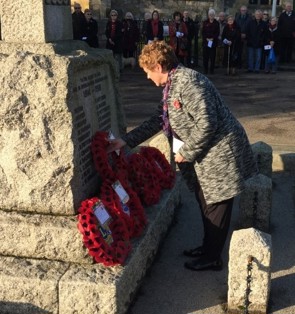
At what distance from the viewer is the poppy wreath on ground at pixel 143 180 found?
4363 millimetres

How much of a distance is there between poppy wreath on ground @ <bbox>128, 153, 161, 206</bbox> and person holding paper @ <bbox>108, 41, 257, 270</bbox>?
1.66ft

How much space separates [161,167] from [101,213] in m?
1.46

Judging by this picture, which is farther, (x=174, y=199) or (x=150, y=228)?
(x=174, y=199)

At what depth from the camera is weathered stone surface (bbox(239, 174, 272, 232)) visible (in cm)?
464

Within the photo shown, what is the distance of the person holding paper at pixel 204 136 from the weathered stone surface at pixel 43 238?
3.09 ft

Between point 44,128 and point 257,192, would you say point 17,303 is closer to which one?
point 44,128

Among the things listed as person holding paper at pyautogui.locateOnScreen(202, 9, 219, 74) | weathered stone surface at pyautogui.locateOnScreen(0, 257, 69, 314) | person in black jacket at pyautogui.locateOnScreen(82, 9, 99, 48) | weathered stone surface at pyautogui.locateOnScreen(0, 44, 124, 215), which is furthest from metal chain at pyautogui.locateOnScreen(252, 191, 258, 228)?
person holding paper at pyautogui.locateOnScreen(202, 9, 219, 74)

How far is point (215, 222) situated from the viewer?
3.88 metres

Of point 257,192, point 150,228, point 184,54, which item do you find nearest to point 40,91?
point 150,228

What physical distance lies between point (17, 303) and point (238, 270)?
148cm

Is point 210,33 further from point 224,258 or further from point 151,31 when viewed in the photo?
point 224,258

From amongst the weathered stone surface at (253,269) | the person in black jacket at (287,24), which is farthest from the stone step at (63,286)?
the person in black jacket at (287,24)

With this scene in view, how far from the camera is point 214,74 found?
15344 millimetres

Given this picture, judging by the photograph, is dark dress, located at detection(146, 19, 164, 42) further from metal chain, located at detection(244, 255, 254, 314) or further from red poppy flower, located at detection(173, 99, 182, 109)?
metal chain, located at detection(244, 255, 254, 314)
